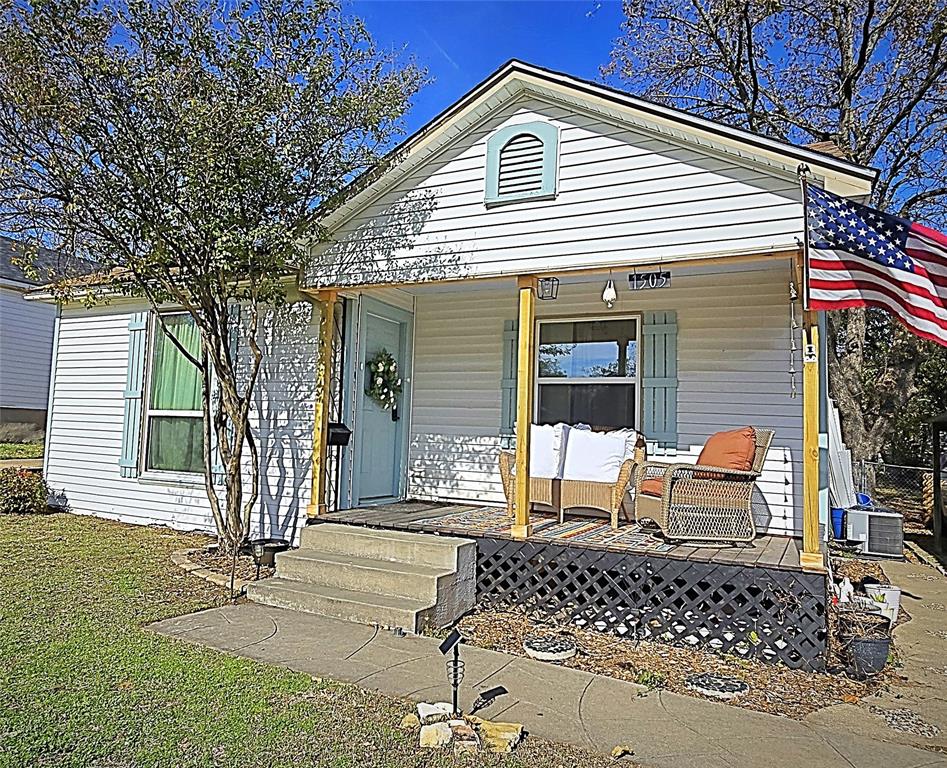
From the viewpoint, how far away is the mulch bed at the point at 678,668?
13.2 feet

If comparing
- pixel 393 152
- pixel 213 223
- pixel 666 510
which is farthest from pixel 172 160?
pixel 666 510

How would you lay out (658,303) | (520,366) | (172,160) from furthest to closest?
(658,303) < (172,160) < (520,366)

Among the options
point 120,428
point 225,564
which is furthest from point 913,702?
point 120,428

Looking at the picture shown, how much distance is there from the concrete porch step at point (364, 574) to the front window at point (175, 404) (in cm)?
316

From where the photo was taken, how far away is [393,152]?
6.39 meters

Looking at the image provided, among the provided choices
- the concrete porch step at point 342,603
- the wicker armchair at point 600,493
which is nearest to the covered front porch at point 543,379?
the wicker armchair at point 600,493

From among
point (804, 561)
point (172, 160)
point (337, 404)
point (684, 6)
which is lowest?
point (804, 561)

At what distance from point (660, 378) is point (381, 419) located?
3060 mm

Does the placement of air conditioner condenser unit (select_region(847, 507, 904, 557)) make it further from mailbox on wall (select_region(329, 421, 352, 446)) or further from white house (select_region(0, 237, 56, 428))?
white house (select_region(0, 237, 56, 428))

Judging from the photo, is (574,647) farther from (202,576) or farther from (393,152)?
(393,152)

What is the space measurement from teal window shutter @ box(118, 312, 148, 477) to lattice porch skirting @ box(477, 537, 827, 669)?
207 inches

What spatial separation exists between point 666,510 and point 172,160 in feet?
17.0

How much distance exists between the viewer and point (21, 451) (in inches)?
675

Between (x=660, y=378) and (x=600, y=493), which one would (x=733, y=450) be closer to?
(x=600, y=493)
